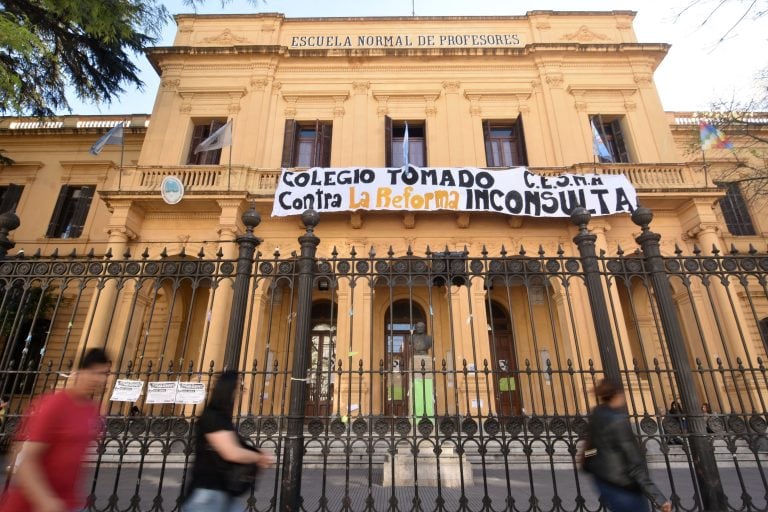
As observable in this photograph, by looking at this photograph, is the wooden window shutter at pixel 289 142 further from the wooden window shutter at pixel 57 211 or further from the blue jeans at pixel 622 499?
the blue jeans at pixel 622 499

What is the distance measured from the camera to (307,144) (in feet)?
44.5

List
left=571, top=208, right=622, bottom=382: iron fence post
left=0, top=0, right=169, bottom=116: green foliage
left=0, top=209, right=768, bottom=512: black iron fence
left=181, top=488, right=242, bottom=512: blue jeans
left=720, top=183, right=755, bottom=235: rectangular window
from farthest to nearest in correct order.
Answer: left=720, top=183, right=755, bottom=235: rectangular window < left=0, top=0, right=169, bottom=116: green foliage < left=571, top=208, right=622, bottom=382: iron fence post < left=0, top=209, right=768, bottom=512: black iron fence < left=181, top=488, right=242, bottom=512: blue jeans

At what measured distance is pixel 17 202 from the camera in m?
14.9

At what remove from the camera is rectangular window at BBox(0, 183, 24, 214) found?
48.5ft

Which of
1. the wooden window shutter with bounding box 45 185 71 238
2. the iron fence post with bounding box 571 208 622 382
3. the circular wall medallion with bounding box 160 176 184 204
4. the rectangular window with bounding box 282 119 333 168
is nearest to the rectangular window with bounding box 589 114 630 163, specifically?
the rectangular window with bounding box 282 119 333 168

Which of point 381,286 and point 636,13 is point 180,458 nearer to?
point 381,286

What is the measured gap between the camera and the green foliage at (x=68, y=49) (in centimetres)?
815

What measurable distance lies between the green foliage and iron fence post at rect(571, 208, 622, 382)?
971cm

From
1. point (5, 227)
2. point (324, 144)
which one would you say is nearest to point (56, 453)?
point (5, 227)

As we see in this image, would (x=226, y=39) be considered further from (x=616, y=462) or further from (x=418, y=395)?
(x=616, y=462)

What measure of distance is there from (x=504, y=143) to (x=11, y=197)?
1821 centimetres

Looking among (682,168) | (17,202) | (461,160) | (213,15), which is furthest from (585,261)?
(17,202)

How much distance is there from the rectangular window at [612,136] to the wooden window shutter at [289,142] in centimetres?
966

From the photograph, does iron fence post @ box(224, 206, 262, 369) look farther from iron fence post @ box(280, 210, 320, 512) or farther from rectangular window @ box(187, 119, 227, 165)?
rectangular window @ box(187, 119, 227, 165)
